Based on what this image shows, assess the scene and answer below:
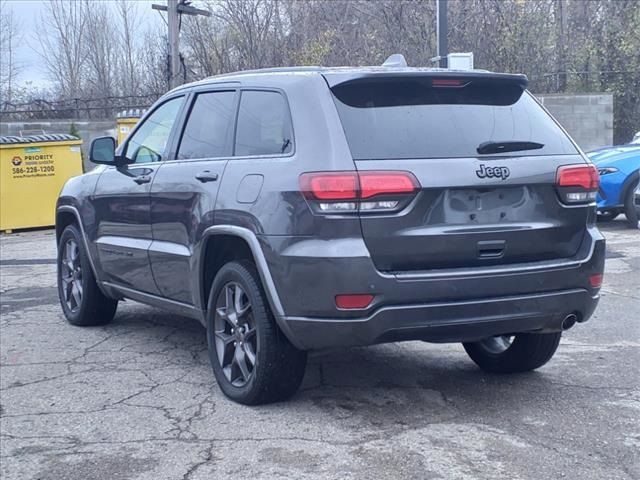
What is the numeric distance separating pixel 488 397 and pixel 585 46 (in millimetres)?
18932

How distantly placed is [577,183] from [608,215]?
897 cm

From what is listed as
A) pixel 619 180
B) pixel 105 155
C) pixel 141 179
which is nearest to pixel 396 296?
pixel 141 179

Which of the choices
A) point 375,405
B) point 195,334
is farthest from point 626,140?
point 375,405

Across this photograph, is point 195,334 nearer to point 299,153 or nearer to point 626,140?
point 299,153

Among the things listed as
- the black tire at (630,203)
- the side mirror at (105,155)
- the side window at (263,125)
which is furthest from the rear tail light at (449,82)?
the black tire at (630,203)

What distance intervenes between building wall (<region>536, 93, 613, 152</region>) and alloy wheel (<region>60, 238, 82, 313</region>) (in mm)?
14619

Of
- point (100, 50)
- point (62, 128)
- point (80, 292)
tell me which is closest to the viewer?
point (80, 292)

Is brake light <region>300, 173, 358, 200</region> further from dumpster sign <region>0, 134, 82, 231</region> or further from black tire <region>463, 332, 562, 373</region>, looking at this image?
dumpster sign <region>0, 134, 82, 231</region>

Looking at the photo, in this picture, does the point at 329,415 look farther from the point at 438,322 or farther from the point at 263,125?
the point at 263,125

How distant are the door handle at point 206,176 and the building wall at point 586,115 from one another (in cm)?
1600

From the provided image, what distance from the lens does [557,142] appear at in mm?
5145

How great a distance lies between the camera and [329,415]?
4.97 meters

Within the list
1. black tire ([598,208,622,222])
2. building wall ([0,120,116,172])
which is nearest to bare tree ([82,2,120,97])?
building wall ([0,120,116,172])

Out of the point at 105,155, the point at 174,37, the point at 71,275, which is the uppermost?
the point at 174,37
